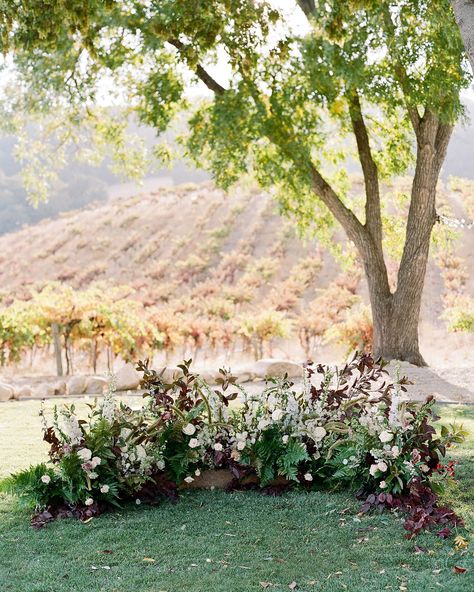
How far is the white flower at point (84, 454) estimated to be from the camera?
12.3 ft

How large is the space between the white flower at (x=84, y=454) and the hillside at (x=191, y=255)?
14636 mm

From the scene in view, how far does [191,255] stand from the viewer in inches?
1032

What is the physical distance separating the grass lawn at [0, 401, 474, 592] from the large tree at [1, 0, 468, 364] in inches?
212

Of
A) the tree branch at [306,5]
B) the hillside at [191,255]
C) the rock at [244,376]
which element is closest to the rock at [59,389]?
the rock at [244,376]

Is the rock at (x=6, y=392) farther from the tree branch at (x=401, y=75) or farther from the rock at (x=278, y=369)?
the tree branch at (x=401, y=75)

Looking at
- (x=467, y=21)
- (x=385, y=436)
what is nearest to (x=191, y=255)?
(x=467, y=21)

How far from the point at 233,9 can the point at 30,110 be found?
364 centimetres

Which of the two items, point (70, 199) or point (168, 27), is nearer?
point (168, 27)

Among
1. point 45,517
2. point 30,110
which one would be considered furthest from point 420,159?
point 45,517

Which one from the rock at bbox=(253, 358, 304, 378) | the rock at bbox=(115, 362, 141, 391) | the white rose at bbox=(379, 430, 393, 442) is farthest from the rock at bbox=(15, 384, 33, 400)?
the white rose at bbox=(379, 430, 393, 442)

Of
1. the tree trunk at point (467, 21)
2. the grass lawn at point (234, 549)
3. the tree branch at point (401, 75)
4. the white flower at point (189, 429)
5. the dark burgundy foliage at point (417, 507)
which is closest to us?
the grass lawn at point (234, 549)

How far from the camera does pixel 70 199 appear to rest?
5728 cm

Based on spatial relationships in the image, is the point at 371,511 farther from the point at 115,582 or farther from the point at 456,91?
the point at 456,91

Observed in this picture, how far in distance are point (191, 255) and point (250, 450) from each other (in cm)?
2229
